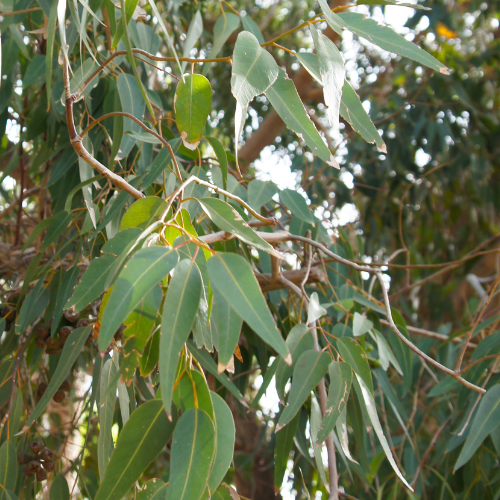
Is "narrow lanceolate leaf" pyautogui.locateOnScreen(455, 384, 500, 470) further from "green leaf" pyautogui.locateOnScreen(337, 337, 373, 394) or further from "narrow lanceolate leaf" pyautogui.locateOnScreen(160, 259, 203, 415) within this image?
"narrow lanceolate leaf" pyautogui.locateOnScreen(160, 259, 203, 415)

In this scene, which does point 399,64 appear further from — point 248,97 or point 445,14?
point 248,97

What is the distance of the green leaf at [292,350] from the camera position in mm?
776

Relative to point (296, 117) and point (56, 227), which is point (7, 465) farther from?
point (296, 117)

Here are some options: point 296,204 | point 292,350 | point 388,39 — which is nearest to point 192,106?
point 388,39

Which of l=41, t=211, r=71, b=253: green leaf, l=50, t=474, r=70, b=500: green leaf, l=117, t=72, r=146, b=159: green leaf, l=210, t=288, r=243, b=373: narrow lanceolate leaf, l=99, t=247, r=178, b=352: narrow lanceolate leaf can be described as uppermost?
l=117, t=72, r=146, b=159: green leaf

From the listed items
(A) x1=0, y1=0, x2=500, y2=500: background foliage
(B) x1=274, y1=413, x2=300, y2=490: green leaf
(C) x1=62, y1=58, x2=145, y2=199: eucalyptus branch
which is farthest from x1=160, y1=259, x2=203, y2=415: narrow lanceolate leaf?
(B) x1=274, y1=413, x2=300, y2=490: green leaf

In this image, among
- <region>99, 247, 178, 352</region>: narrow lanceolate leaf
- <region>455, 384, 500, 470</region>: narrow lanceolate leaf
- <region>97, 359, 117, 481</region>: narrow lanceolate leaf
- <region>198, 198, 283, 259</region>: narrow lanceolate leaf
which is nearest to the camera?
<region>99, 247, 178, 352</region>: narrow lanceolate leaf

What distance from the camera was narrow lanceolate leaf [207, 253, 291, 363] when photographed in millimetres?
432

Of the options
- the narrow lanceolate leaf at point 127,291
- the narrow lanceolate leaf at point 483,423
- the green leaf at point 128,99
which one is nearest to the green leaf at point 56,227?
the green leaf at point 128,99

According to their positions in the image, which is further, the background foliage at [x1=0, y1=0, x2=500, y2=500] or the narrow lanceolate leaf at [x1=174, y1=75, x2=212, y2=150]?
the narrow lanceolate leaf at [x1=174, y1=75, x2=212, y2=150]

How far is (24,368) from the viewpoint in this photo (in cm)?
111

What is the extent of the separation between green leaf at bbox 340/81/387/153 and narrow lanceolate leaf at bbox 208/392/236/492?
1.19 ft

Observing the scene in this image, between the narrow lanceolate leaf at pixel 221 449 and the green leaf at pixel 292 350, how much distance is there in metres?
0.24

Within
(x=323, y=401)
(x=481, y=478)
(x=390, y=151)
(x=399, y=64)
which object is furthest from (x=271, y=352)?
(x=399, y=64)
